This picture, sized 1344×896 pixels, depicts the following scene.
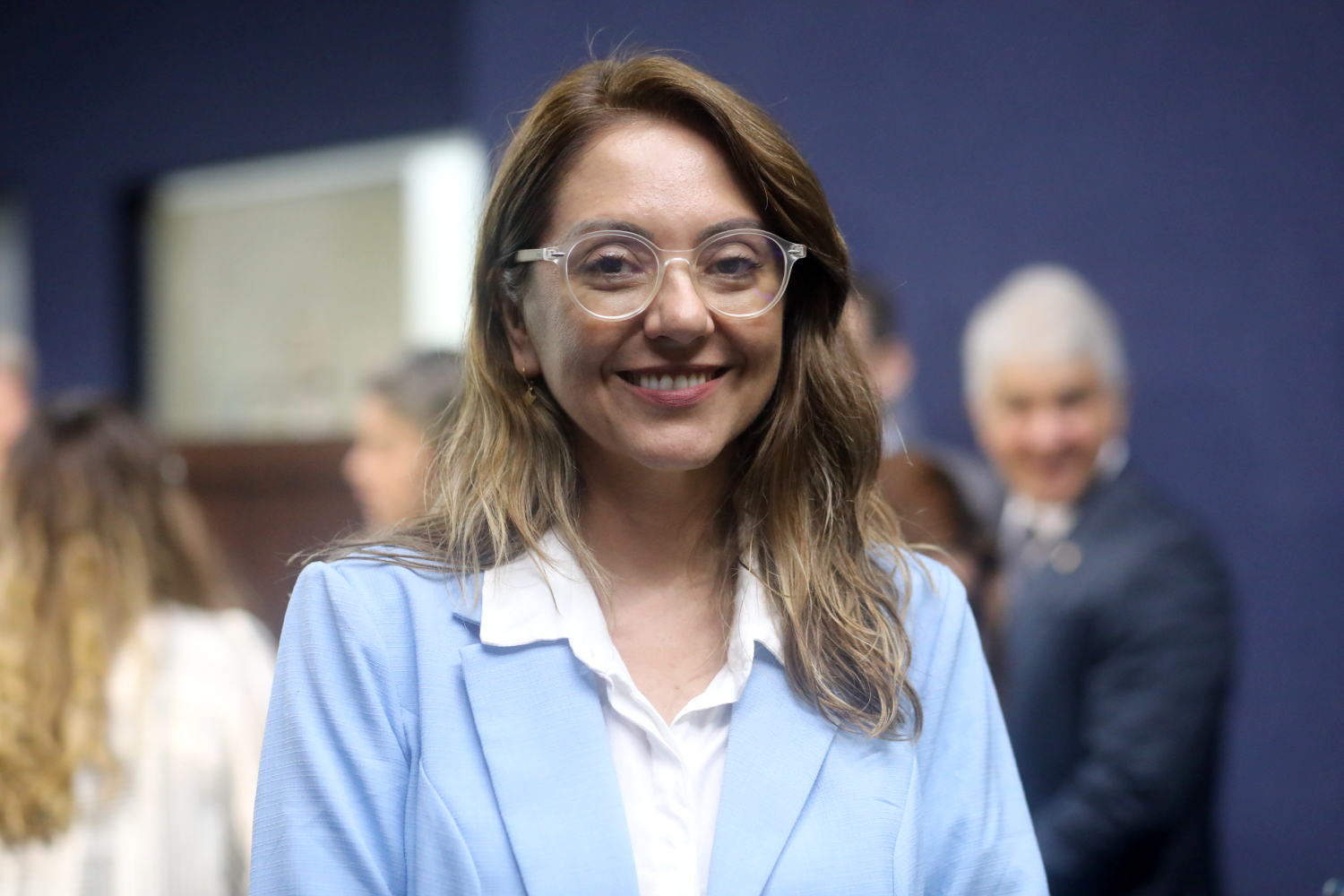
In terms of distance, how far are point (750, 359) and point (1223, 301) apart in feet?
6.06

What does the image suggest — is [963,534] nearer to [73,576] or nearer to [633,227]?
[633,227]

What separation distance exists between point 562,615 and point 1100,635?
146 centimetres

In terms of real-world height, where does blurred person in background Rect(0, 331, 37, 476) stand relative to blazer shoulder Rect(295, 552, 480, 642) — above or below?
below

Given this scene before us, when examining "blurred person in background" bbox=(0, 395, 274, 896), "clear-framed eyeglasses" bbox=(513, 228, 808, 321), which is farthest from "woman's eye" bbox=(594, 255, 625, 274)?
"blurred person in background" bbox=(0, 395, 274, 896)

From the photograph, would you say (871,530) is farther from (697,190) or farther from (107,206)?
(107,206)

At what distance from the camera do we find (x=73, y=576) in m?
2.18

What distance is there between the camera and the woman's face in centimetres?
128

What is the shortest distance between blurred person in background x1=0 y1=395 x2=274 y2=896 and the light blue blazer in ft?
3.39

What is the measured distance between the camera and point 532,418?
142cm

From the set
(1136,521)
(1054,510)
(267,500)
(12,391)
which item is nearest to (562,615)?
(1136,521)

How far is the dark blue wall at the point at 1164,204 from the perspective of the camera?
2.66 metres

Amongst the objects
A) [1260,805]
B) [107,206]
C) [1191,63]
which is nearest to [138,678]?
[1260,805]

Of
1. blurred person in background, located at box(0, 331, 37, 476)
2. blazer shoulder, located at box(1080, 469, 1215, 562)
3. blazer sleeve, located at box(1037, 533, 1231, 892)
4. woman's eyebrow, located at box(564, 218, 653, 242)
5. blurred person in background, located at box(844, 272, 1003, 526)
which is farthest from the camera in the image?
blurred person in background, located at box(0, 331, 37, 476)

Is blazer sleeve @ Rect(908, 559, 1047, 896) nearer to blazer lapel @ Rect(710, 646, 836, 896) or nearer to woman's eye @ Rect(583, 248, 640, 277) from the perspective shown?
blazer lapel @ Rect(710, 646, 836, 896)
